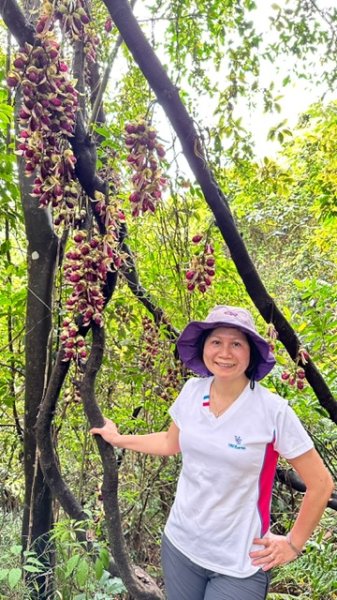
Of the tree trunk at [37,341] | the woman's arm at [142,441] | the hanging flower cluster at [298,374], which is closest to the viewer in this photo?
the woman's arm at [142,441]

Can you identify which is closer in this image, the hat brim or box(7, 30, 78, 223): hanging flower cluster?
box(7, 30, 78, 223): hanging flower cluster

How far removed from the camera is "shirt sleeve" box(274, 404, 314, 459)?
1348 millimetres

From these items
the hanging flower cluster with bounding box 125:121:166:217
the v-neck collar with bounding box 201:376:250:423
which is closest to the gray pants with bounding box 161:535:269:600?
the v-neck collar with bounding box 201:376:250:423

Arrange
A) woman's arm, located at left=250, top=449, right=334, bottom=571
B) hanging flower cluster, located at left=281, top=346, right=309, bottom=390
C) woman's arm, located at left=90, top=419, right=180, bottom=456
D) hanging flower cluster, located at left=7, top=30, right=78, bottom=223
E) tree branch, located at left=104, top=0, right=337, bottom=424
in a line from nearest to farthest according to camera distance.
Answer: hanging flower cluster, located at left=7, top=30, right=78, bottom=223 → woman's arm, located at left=250, top=449, right=334, bottom=571 → tree branch, located at left=104, top=0, right=337, bottom=424 → woman's arm, located at left=90, top=419, right=180, bottom=456 → hanging flower cluster, located at left=281, top=346, right=309, bottom=390

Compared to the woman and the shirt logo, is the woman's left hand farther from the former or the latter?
the shirt logo

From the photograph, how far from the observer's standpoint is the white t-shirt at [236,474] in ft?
4.54

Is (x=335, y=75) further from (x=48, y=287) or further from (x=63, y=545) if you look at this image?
(x=63, y=545)

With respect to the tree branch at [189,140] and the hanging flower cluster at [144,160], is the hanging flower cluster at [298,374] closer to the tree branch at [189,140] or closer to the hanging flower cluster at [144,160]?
the tree branch at [189,140]

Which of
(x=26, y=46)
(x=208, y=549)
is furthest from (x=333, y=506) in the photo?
(x=26, y=46)

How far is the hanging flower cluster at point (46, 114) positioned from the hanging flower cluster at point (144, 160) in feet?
0.56

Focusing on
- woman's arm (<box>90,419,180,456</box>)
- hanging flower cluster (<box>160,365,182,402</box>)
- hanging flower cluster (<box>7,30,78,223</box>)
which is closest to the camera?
hanging flower cluster (<box>7,30,78,223</box>)

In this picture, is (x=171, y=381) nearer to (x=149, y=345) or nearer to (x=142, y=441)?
(x=149, y=345)

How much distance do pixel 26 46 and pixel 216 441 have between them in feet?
3.76

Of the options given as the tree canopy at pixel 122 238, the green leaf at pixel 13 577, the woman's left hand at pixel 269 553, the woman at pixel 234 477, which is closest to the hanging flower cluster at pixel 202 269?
the tree canopy at pixel 122 238
